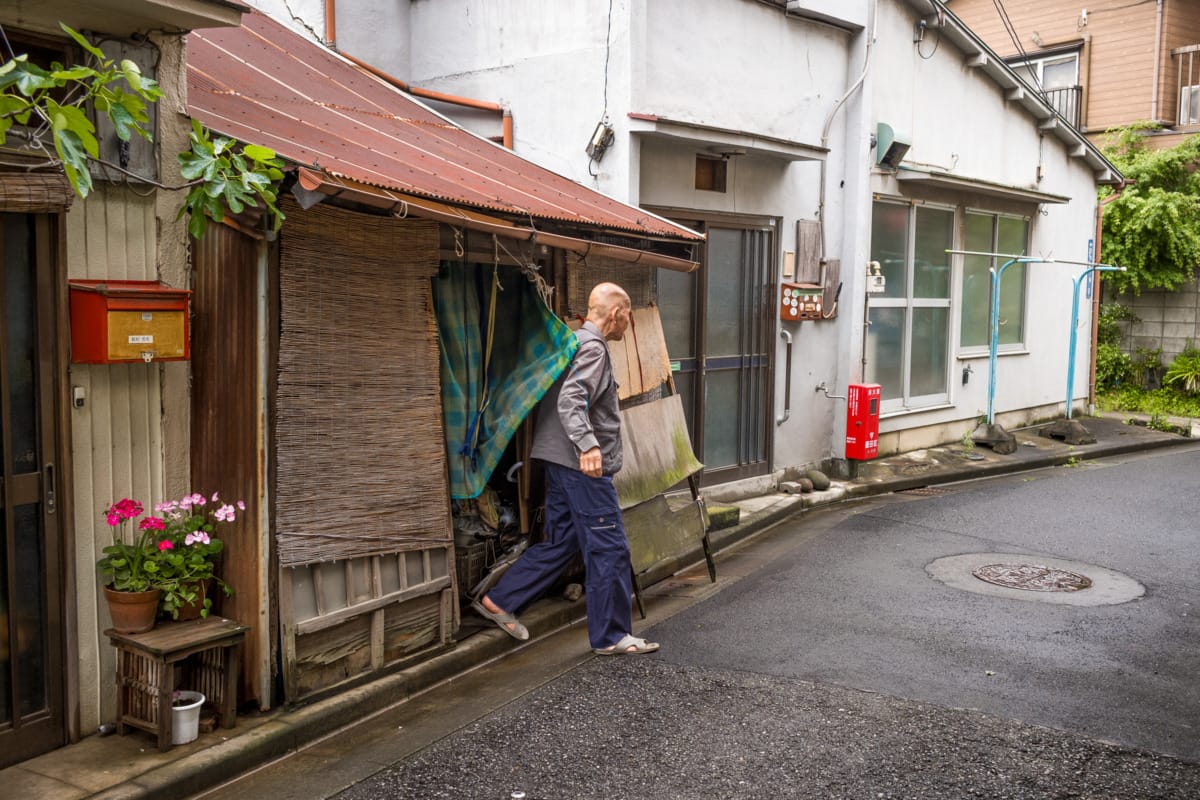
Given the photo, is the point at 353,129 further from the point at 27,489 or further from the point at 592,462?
the point at 27,489

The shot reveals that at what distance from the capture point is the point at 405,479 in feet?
19.5

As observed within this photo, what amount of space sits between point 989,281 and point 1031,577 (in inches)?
307

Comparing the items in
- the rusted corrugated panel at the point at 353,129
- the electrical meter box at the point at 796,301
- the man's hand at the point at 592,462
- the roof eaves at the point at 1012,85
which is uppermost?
the roof eaves at the point at 1012,85

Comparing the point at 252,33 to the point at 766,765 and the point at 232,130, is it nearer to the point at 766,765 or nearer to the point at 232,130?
the point at 232,130

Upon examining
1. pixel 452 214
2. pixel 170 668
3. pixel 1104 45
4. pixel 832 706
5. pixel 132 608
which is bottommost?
pixel 832 706

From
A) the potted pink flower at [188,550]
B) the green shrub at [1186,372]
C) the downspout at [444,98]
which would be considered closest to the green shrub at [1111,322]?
the green shrub at [1186,372]

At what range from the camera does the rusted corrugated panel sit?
5758mm

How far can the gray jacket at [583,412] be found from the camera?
630 centimetres

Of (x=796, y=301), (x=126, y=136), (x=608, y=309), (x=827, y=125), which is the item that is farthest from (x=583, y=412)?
(x=827, y=125)

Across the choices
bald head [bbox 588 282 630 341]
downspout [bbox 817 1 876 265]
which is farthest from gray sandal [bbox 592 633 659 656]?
downspout [bbox 817 1 876 265]

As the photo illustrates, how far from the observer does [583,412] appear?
6.33 meters

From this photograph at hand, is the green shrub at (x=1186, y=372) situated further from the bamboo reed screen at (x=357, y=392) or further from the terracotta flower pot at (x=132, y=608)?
the terracotta flower pot at (x=132, y=608)

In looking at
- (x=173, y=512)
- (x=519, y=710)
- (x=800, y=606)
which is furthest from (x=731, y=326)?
(x=173, y=512)

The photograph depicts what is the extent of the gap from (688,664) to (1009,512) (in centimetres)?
572
